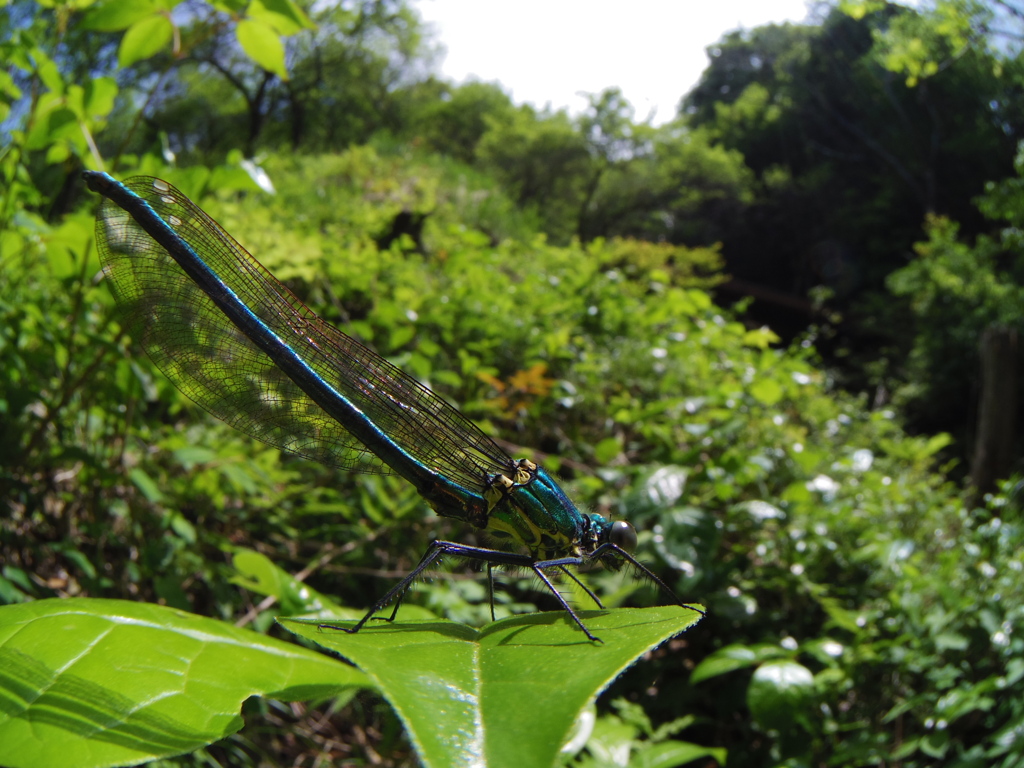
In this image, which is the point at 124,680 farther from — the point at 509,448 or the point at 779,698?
the point at 509,448

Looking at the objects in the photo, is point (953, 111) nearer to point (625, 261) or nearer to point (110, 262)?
point (625, 261)

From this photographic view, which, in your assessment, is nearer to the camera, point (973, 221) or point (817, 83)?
point (973, 221)

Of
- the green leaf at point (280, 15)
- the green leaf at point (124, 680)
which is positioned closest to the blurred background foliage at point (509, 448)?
the green leaf at point (280, 15)

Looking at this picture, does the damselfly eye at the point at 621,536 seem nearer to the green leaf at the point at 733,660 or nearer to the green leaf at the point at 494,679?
the green leaf at the point at 494,679

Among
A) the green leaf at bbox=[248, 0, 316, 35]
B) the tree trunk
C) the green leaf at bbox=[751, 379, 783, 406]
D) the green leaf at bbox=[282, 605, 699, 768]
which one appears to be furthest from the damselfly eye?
the tree trunk

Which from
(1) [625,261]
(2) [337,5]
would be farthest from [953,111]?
(2) [337,5]

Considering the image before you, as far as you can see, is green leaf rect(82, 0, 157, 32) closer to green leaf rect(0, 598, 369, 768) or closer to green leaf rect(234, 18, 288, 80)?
green leaf rect(234, 18, 288, 80)
